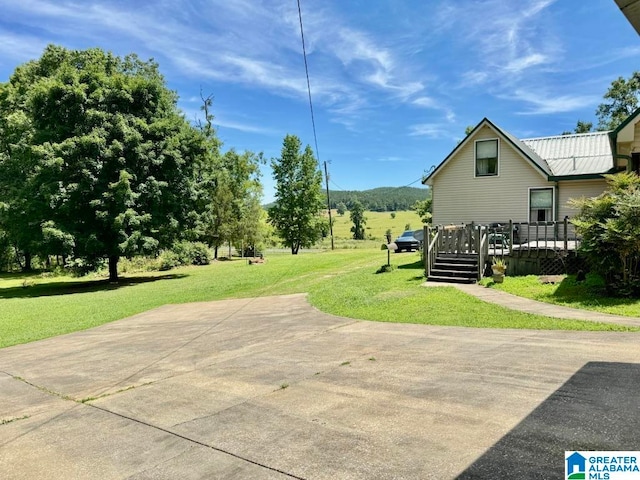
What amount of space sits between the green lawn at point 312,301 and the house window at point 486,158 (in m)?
5.39

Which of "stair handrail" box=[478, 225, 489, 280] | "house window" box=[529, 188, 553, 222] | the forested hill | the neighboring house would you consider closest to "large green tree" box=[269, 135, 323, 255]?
the neighboring house

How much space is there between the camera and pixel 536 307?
965 centimetres

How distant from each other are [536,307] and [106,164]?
Result: 22030mm

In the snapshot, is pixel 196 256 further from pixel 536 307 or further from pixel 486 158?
pixel 536 307

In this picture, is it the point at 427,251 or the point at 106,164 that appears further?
the point at 106,164

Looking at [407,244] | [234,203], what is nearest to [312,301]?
[407,244]

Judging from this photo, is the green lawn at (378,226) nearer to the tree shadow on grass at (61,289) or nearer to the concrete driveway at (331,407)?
the tree shadow on grass at (61,289)

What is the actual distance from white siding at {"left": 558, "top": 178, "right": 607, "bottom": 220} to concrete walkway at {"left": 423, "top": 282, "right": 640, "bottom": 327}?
7.81m

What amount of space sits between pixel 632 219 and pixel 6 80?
43.1 metres

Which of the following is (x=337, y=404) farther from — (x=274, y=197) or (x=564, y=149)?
(x=274, y=197)

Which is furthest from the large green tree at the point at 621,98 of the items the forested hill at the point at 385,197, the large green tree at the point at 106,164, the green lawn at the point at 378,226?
the forested hill at the point at 385,197

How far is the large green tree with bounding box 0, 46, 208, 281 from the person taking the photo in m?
21.7

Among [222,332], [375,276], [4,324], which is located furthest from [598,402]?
[4,324]

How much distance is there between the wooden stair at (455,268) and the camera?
1416 centimetres
